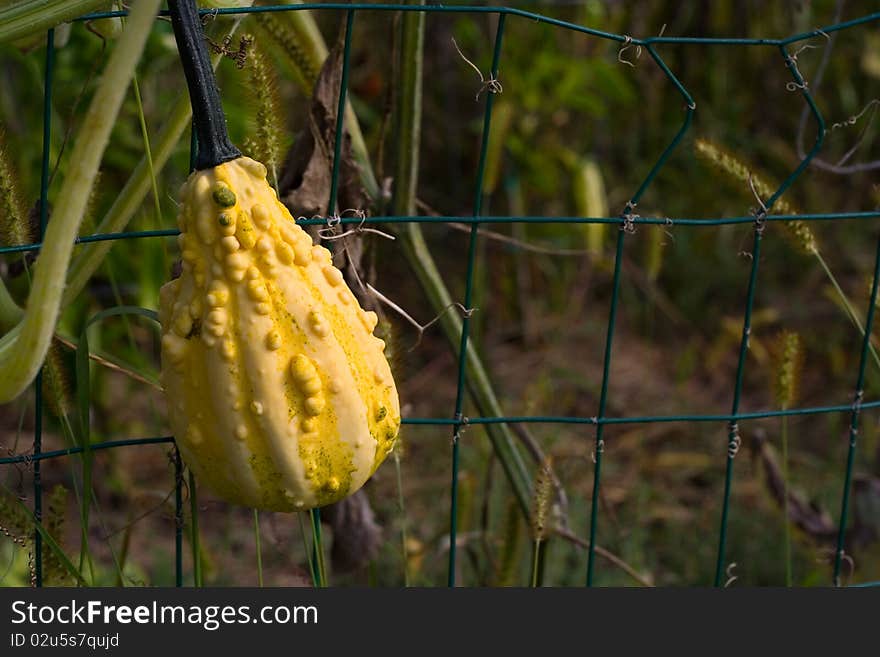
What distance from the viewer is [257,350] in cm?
83

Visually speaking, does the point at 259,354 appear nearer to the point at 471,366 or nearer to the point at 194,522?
the point at 194,522

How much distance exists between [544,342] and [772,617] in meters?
1.65

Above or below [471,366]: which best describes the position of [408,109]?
above

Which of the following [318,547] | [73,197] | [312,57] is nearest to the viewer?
[73,197]

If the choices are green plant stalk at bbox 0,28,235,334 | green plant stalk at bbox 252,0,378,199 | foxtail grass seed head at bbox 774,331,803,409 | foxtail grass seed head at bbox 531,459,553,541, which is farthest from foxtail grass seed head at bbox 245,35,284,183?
foxtail grass seed head at bbox 774,331,803,409

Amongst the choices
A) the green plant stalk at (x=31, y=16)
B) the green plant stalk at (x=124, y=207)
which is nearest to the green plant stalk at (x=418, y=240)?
the green plant stalk at (x=124, y=207)

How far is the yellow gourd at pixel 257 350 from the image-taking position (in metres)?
0.82

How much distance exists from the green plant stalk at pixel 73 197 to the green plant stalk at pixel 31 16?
0.82 feet

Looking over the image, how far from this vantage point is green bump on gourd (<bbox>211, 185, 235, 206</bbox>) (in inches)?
31.8

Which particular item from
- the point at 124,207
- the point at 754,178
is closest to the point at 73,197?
the point at 124,207

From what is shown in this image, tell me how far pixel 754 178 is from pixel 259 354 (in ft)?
1.95

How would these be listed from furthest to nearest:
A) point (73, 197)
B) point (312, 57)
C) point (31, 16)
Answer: point (312, 57) < point (31, 16) < point (73, 197)

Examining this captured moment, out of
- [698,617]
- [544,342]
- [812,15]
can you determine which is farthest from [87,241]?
[812,15]

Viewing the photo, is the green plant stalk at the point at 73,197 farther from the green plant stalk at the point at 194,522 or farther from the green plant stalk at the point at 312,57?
the green plant stalk at the point at 312,57
